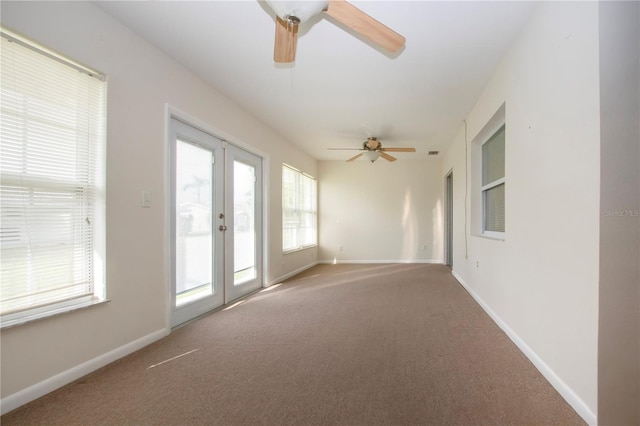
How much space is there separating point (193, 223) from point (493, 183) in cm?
323

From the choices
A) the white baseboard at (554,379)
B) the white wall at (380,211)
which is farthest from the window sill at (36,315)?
the white wall at (380,211)

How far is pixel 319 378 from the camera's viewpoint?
186cm

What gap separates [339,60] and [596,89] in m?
1.87

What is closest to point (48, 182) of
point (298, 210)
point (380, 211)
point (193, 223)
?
point (193, 223)

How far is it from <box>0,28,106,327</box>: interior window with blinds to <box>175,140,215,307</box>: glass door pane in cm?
83

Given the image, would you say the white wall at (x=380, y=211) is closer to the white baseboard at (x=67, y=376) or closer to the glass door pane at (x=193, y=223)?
the glass door pane at (x=193, y=223)

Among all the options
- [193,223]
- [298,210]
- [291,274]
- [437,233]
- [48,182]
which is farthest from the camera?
[437,233]

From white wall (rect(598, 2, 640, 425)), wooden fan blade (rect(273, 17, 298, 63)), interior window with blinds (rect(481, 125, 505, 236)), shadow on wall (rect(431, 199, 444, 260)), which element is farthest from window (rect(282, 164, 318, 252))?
white wall (rect(598, 2, 640, 425))

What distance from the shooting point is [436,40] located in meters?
2.36

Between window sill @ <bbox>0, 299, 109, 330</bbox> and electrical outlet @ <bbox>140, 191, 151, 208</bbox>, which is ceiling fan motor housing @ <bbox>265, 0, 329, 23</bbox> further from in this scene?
window sill @ <bbox>0, 299, 109, 330</bbox>

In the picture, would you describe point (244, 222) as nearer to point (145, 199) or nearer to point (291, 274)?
point (145, 199)

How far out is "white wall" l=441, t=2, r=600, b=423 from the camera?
Answer: 142cm

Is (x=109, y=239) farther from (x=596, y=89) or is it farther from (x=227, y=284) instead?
(x=596, y=89)

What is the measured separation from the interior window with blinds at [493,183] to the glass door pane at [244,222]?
3010 millimetres
